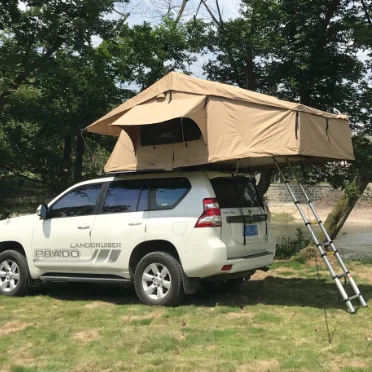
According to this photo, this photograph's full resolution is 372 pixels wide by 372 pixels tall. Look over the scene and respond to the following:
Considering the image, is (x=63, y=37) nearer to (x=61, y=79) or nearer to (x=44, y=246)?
(x=61, y=79)

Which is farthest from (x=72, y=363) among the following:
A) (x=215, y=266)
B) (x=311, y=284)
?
(x=311, y=284)

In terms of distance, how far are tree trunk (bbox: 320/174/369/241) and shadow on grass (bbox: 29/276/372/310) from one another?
348cm

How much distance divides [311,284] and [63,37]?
9.10 metres

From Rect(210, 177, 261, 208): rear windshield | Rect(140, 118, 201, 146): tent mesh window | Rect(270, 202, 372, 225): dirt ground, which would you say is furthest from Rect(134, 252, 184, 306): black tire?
Rect(270, 202, 372, 225): dirt ground

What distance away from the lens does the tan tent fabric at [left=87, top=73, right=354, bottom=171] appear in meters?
5.98

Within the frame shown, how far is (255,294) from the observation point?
24.0 feet

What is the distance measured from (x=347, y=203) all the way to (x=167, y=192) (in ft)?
20.9

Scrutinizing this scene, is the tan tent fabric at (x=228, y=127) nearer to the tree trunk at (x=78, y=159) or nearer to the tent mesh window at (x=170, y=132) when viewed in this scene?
the tent mesh window at (x=170, y=132)

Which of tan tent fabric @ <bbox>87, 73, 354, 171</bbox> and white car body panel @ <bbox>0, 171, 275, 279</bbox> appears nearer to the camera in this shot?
tan tent fabric @ <bbox>87, 73, 354, 171</bbox>

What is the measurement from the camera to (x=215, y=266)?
19.8ft

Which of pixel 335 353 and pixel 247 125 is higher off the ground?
pixel 247 125

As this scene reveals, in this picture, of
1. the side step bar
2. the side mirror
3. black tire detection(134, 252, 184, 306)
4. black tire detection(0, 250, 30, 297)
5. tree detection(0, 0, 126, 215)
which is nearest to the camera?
black tire detection(134, 252, 184, 306)

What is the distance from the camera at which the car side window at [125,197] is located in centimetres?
676

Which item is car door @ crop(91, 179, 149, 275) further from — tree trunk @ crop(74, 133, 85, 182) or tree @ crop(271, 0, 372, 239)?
tree trunk @ crop(74, 133, 85, 182)
